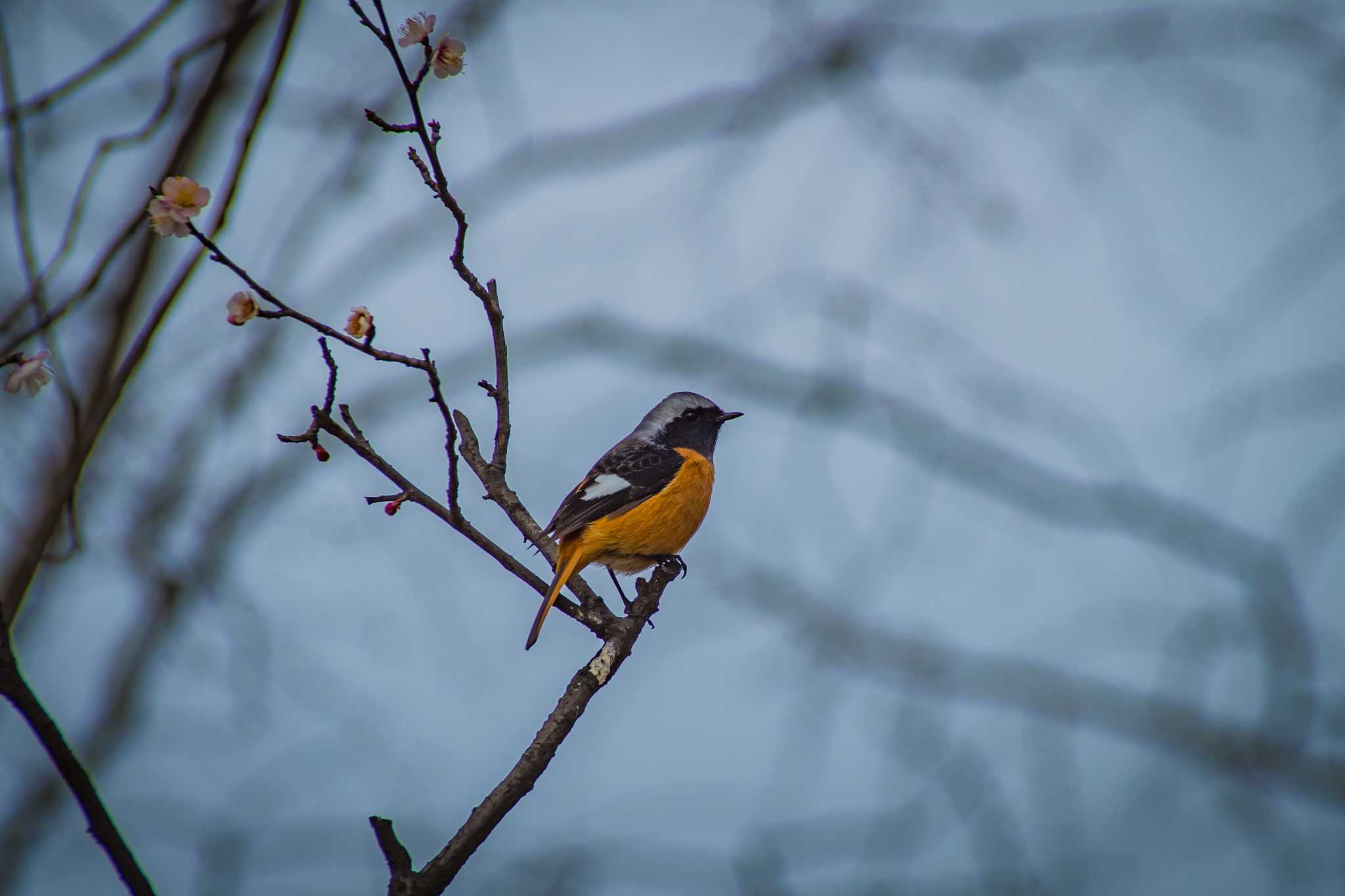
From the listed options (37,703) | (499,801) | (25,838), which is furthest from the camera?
(25,838)

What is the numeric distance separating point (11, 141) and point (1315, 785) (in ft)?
21.1

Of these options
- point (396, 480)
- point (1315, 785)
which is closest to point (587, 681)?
point (396, 480)

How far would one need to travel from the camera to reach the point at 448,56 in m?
2.44

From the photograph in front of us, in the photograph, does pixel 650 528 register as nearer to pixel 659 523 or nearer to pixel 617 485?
pixel 659 523

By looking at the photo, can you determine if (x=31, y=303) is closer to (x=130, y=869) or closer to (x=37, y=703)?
(x=37, y=703)

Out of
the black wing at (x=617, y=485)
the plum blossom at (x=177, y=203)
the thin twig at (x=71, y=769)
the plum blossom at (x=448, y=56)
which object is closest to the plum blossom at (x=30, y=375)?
the plum blossom at (x=177, y=203)

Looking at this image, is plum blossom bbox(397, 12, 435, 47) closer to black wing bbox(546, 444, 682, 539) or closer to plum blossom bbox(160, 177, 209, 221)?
plum blossom bbox(160, 177, 209, 221)

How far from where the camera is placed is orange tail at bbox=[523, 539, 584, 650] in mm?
3107

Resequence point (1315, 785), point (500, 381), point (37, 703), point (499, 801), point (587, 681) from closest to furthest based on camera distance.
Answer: point (37, 703) → point (499, 801) → point (587, 681) → point (500, 381) → point (1315, 785)

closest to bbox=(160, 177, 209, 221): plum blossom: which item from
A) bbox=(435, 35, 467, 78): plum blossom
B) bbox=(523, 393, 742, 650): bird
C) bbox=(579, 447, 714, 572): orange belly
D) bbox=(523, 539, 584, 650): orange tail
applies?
bbox=(435, 35, 467, 78): plum blossom

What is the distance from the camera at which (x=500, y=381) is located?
2949mm

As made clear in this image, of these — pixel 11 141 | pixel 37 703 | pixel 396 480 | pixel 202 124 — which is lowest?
pixel 37 703

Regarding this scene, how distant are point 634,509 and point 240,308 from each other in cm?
234

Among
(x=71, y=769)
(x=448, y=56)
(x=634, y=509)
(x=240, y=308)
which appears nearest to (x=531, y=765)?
(x=71, y=769)
